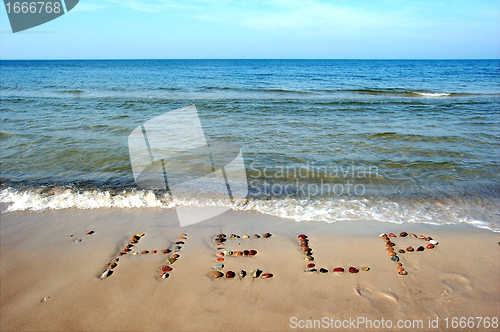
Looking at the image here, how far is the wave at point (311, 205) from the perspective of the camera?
4.62 m

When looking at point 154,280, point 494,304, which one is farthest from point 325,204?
point 154,280

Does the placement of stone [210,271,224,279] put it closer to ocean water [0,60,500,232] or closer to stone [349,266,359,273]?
stone [349,266,359,273]

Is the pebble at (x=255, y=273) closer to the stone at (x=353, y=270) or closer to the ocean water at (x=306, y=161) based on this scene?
the stone at (x=353, y=270)

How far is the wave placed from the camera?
4617 mm

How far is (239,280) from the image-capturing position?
3.19 meters

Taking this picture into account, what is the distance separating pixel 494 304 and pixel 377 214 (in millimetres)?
1984

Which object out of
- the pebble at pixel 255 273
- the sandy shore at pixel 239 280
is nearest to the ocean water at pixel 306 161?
the sandy shore at pixel 239 280

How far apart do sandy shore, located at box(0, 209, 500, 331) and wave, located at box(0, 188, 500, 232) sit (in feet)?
0.99

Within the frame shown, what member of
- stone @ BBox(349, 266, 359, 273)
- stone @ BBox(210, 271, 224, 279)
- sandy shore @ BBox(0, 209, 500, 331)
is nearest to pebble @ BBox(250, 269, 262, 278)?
sandy shore @ BBox(0, 209, 500, 331)

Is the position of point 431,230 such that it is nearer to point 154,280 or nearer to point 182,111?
point 154,280

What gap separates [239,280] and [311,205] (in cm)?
226

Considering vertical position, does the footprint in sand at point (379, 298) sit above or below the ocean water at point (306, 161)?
above

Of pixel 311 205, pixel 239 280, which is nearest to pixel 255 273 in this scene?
pixel 239 280

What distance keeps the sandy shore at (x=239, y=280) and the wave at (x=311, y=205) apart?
302 mm
